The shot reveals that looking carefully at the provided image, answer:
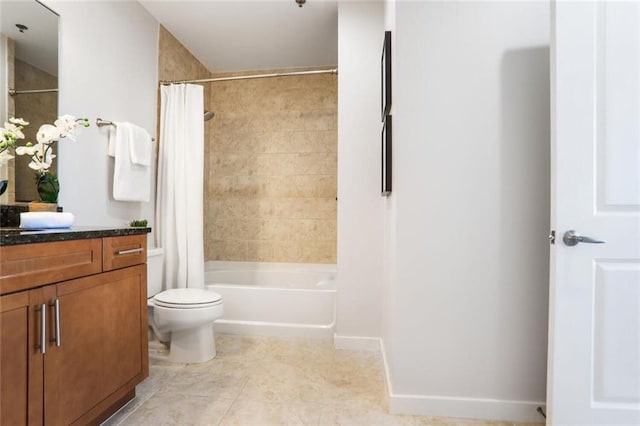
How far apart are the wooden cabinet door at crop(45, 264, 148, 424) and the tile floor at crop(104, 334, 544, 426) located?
0.69 feet

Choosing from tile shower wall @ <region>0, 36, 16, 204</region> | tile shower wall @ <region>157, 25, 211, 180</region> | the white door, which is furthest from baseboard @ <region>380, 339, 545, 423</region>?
tile shower wall @ <region>157, 25, 211, 180</region>

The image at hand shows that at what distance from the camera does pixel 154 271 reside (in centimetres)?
240

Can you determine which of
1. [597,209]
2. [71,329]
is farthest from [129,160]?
[597,209]

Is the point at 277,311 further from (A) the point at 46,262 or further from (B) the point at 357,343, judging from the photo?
(A) the point at 46,262

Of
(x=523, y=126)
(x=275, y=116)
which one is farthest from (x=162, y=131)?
(x=523, y=126)

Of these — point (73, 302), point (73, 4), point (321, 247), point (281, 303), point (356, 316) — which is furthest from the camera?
point (321, 247)

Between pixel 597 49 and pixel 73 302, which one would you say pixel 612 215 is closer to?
pixel 597 49

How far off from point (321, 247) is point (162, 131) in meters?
1.79

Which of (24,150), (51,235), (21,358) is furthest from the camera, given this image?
(24,150)

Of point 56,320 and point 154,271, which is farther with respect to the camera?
point 154,271

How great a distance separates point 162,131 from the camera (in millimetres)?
2691

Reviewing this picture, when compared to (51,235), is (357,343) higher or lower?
lower

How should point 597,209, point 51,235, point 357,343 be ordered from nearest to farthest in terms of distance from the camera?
point 51,235 → point 597,209 → point 357,343

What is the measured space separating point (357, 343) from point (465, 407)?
0.92 m
